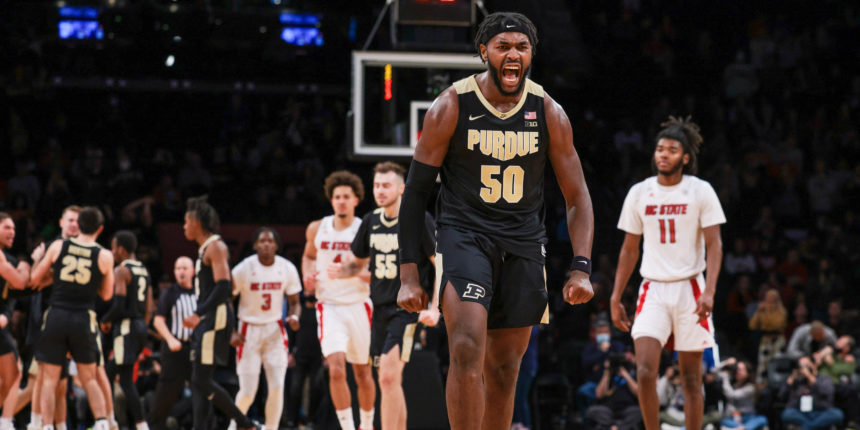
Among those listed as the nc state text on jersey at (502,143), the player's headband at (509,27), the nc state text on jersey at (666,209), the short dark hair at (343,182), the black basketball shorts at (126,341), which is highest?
the player's headband at (509,27)

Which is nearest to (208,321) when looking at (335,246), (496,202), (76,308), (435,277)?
(76,308)

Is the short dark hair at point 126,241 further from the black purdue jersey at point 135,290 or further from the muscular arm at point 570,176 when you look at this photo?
the muscular arm at point 570,176

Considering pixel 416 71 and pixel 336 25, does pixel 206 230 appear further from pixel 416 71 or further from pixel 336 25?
pixel 336 25

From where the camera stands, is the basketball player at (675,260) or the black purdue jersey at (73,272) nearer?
the basketball player at (675,260)

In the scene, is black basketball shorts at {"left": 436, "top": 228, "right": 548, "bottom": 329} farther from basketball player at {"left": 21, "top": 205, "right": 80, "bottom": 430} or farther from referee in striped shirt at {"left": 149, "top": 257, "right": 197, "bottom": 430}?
basketball player at {"left": 21, "top": 205, "right": 80, "bottom": 430}

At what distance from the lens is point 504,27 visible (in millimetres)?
5121

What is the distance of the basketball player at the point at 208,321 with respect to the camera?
9.62 meters

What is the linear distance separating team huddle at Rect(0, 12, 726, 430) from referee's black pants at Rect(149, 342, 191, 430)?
0.02 metres

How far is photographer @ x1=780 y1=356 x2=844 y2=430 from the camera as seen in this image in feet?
43.1

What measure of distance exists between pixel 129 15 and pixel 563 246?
8802 mm

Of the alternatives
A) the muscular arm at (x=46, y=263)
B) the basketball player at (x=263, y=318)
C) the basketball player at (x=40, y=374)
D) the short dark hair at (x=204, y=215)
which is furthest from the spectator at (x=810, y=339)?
the muscular arm at (x=46, y=263)

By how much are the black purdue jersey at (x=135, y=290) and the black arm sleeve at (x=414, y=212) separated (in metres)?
6.82

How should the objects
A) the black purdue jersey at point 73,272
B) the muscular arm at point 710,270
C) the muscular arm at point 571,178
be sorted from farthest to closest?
the black purdue jersey at point 73,272
the muscular arm at point 710,270
the muscular arm at point 571,178

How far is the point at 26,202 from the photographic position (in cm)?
1672
